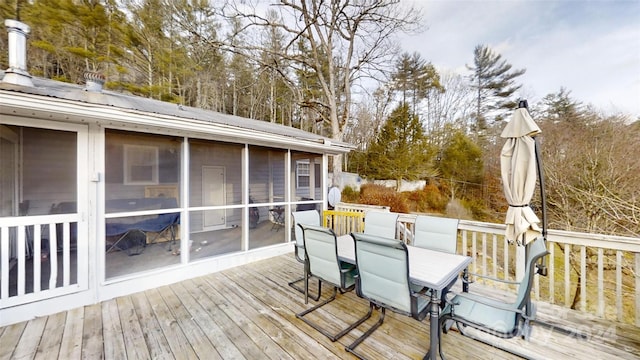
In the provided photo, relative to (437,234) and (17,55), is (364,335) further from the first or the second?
(17,55)

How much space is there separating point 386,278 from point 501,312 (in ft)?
3.19

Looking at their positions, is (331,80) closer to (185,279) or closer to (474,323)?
(185,279)

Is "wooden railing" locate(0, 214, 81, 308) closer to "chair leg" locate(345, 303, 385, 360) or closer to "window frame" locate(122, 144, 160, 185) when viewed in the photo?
"window frame" locate(122, 144, 160, 185)

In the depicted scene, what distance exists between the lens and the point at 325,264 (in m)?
2.59

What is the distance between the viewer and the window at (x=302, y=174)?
5481mm

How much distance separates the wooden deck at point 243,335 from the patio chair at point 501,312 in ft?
1.51

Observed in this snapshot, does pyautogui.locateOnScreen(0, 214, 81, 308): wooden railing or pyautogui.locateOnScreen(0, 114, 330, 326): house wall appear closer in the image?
pyautogui.locateOnScreen(0, 214, 81, 308): wooden railing

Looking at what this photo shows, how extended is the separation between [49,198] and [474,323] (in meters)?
4.73

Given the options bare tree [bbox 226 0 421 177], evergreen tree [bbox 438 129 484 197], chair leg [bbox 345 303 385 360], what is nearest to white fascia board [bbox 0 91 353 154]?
chair leg [bbox 345 303 385 360]

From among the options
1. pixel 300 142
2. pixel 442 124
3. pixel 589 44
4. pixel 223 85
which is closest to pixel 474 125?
pixel 442 124

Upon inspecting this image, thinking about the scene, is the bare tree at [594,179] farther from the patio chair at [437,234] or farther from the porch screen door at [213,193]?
the porch screen door at [213,193]

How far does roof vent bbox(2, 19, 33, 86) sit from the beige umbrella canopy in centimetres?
526

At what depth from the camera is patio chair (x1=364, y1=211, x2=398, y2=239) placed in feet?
11.6

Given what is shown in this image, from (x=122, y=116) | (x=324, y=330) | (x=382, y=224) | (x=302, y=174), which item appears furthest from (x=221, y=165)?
(x=324, y=330)
